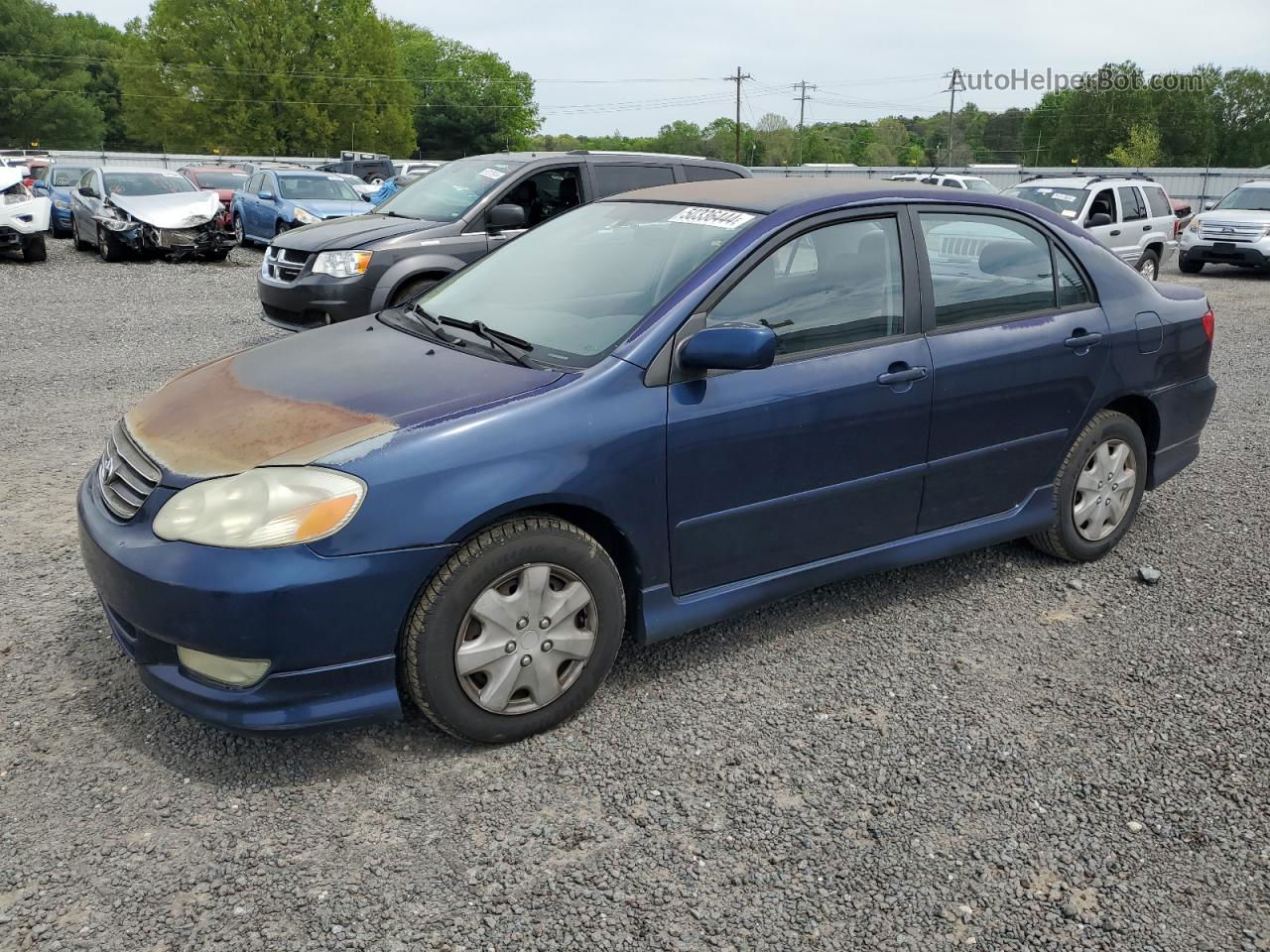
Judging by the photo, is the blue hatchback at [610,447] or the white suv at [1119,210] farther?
the white suv at [1119,210]

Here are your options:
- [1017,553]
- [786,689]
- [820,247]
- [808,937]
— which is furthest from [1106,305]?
[808,937]

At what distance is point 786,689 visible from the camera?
356 centimetres

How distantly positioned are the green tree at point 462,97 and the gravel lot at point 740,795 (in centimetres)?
9090

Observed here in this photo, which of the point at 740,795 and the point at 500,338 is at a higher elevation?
the point at 500,338

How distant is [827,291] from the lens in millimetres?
3678

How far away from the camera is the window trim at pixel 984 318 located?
3.87m

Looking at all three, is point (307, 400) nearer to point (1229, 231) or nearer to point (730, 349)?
point (730, 349)

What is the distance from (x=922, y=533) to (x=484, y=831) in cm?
208

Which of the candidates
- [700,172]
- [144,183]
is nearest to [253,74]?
[144,183]

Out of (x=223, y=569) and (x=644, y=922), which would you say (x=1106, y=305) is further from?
(x=223, y=569)

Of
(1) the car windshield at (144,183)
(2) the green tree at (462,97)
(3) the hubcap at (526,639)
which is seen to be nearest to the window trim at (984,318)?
(3) the hubcap at (526,639)

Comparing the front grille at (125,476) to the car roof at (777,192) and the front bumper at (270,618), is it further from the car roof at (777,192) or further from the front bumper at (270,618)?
the car roof at (777,192)

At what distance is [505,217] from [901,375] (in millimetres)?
5458

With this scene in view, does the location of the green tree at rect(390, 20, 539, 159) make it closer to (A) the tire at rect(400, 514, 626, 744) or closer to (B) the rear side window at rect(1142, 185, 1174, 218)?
(B) the rear side window at rect(1142, 185, 1174, 218)
